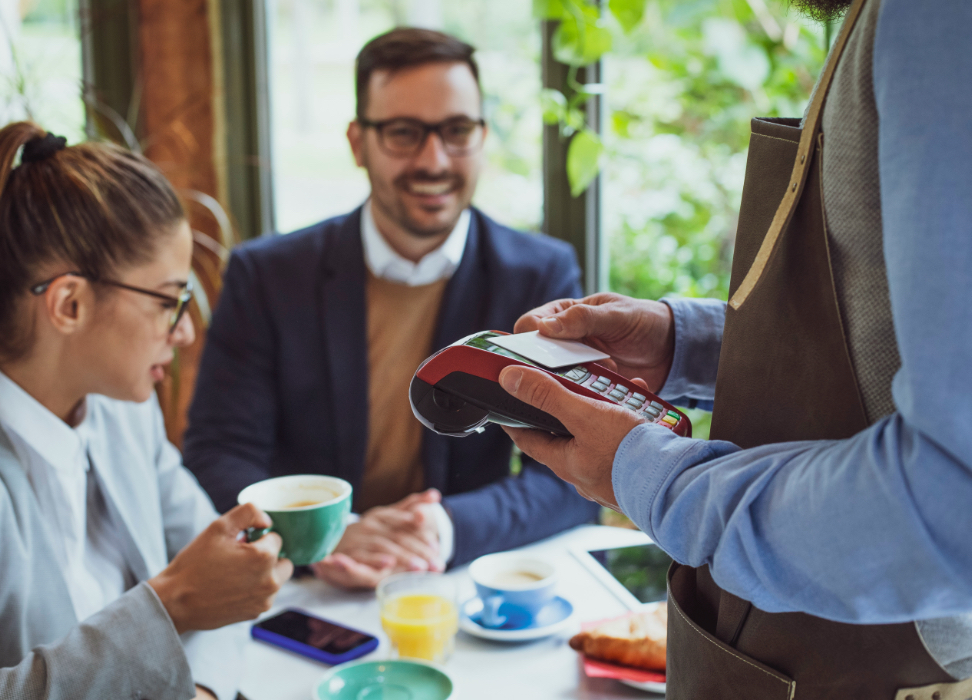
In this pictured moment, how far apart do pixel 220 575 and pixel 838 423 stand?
79 centimetres

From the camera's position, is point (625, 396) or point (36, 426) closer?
point (625, 396)

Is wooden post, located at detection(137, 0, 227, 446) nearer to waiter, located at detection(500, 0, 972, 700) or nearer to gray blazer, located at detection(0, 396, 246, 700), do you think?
gray blazer, located at detection(0, 396, 246, 700)

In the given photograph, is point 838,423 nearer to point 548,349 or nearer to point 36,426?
point 548,349

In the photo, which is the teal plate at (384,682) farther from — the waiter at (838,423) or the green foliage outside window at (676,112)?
the green foliage outside window at (676,112)

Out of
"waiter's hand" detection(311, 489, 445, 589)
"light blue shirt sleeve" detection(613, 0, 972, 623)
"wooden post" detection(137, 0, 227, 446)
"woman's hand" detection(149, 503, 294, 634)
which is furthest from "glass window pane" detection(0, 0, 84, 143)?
"light blue shirt sleeve" detection(613, 0, 972, 623)

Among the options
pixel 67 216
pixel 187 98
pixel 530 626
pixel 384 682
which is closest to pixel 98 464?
pixel 67 216

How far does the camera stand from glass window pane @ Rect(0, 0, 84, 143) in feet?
7.26

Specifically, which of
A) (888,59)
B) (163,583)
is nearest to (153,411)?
(163,583)

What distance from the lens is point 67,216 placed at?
3.96ft

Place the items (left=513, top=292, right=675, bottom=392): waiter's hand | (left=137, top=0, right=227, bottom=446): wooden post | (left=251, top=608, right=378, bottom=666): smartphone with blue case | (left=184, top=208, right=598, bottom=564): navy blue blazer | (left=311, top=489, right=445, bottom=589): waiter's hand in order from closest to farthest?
(left=513, top=292, right=675, bottom=392): waiter's hand → (left=251, top=608, right=378, bottom=666): smartphone with blue case → (left=311, top=489, right=445, bottom=589): waiter's hand → (left=184, top=208, right=598, bottom=564): navy blue blazer → (left=137, top=0, right=227, bottom=446): wooden post

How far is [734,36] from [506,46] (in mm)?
638

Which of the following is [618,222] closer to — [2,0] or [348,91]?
[348,91]

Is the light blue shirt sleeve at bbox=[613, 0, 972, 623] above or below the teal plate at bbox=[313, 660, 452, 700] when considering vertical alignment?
above

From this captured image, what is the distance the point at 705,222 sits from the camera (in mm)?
2443
